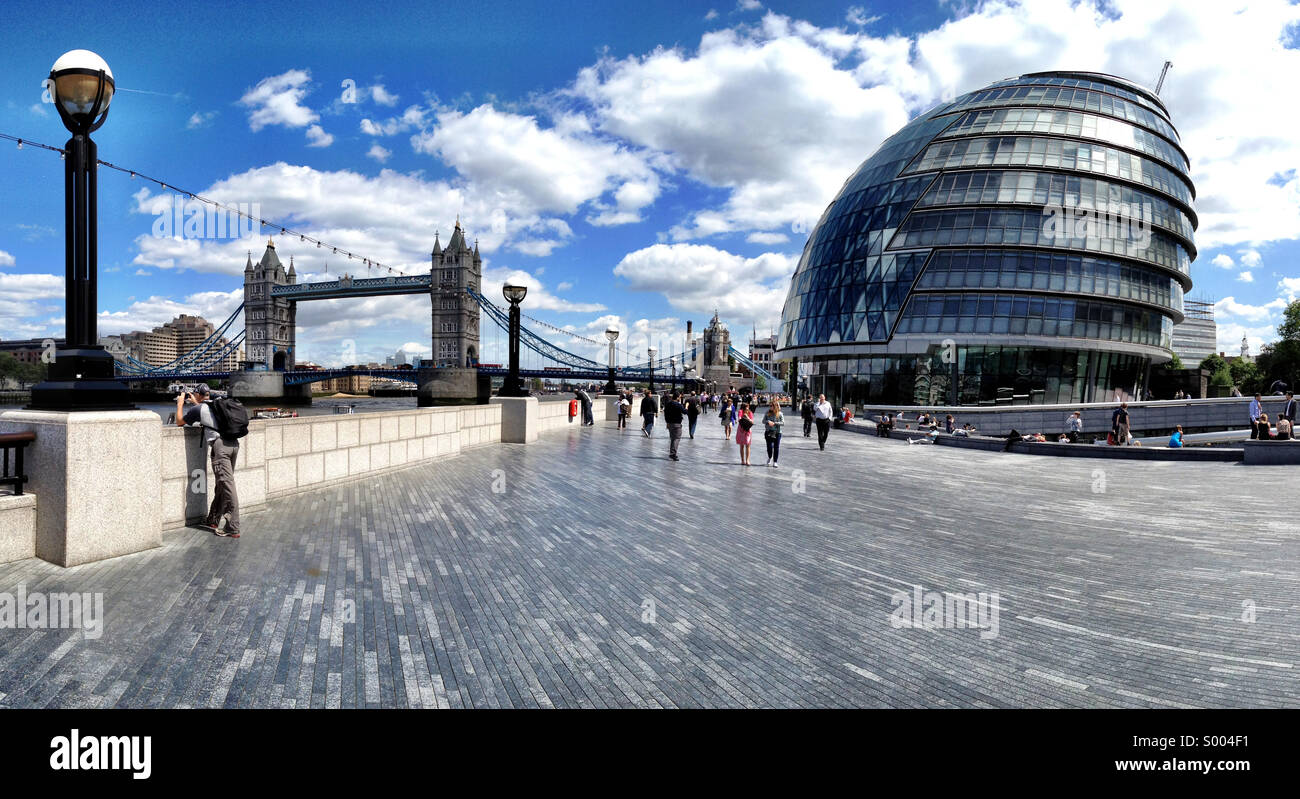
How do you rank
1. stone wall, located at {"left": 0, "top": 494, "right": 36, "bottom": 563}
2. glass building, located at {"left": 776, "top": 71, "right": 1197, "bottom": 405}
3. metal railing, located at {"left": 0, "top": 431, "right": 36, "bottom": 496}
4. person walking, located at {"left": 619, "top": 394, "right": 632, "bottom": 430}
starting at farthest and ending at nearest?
glass building, located at {"left": 776, "top": 71, "right": 1197, "bottom": 405} < person walking, located at {"left": 619, "top": 394, "right": 632, "bottom": 430} < metal railing, located at {"left": 0, "top": 431, "right": 36, "bottom": 496} < stone wall, located at {"left": 0, "top": 494, "right": 36, "bottom": 563}

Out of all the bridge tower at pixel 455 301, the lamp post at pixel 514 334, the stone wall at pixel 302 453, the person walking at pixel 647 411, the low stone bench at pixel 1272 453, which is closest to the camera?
the stone wall at pixel 302 453

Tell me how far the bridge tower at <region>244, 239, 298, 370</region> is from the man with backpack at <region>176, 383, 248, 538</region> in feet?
423

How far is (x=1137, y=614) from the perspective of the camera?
16.9 ft

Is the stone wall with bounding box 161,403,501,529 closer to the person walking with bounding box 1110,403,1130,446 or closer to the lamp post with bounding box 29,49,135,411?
the lamp post with bounding box 29,49,135,411

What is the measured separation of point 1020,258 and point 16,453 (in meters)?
53.8

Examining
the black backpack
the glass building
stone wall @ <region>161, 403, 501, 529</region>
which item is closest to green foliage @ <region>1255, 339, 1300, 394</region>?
the glass building

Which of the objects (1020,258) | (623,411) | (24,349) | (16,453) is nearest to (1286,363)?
(1020,258)

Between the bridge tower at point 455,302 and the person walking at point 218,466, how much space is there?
10623 cm

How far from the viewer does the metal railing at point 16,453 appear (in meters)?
5.74

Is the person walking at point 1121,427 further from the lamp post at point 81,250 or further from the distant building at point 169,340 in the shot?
the distant building at point 169,340

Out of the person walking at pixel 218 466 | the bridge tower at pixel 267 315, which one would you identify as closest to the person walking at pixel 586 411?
the person walking at pixel 218 466

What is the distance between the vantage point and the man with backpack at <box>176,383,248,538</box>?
7.11m
